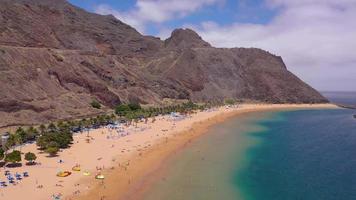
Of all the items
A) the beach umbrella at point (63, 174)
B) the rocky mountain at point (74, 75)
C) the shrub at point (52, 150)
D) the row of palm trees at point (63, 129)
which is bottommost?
the beach umbrella at point (63, 174)

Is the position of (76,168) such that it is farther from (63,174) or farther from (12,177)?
(12,177)

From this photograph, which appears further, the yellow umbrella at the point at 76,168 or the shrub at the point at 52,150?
the shrub at the point at 52,150

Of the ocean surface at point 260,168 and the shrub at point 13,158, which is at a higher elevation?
the shrub at point 13,158

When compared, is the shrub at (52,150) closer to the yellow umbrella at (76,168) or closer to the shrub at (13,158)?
the shrub at (13,158)

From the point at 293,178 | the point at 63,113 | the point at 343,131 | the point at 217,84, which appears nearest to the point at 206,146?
the point at 293,178

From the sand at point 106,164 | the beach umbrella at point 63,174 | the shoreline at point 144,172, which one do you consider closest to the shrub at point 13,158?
the sand at point 106,164

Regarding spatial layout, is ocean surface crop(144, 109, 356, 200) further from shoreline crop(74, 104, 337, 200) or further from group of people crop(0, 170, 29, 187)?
group of people crop(0, 170, 29, 187)

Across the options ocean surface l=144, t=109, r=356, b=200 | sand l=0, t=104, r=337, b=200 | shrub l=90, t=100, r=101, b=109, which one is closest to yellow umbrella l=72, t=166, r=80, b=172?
sand l=0, t=104, r=337, b=200

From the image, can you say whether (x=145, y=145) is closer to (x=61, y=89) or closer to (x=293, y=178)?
(x=293, y=178)

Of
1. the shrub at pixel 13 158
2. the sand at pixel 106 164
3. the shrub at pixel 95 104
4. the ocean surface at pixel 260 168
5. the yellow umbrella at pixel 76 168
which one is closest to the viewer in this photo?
the sand at pixel 106 164
